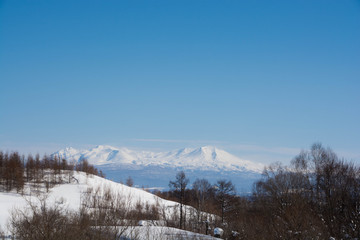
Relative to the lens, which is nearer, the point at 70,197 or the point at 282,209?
the point at 282,209

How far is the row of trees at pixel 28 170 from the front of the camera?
8219cm

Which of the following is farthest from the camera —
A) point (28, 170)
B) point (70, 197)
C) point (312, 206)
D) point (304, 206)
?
point (28, 170)

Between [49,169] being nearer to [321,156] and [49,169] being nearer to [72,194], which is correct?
[72,194]

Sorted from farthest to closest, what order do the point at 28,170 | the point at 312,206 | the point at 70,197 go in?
the point at 28,170 → the point at 70,197 → the point at 312,206

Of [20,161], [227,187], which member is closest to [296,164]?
[227,187]

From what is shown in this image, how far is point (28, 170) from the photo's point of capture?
302ft

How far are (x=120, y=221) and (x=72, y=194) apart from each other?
6001cm

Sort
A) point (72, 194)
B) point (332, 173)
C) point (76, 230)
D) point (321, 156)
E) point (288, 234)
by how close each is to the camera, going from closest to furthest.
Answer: point (288, 234), point (76, 230), point (332, 173), point (321, 156), point (72, 194)

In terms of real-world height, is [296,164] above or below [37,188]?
above

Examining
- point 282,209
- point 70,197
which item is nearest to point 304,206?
point 282,209

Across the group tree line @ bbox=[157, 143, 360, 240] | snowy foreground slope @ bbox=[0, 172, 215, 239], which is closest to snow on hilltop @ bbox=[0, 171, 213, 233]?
snowy foreground slope @ bbox=[0, 172, 215, 239]

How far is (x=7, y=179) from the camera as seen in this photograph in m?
82.6

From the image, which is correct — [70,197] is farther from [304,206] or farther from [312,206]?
[304,206]

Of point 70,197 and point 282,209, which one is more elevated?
point 282,209
